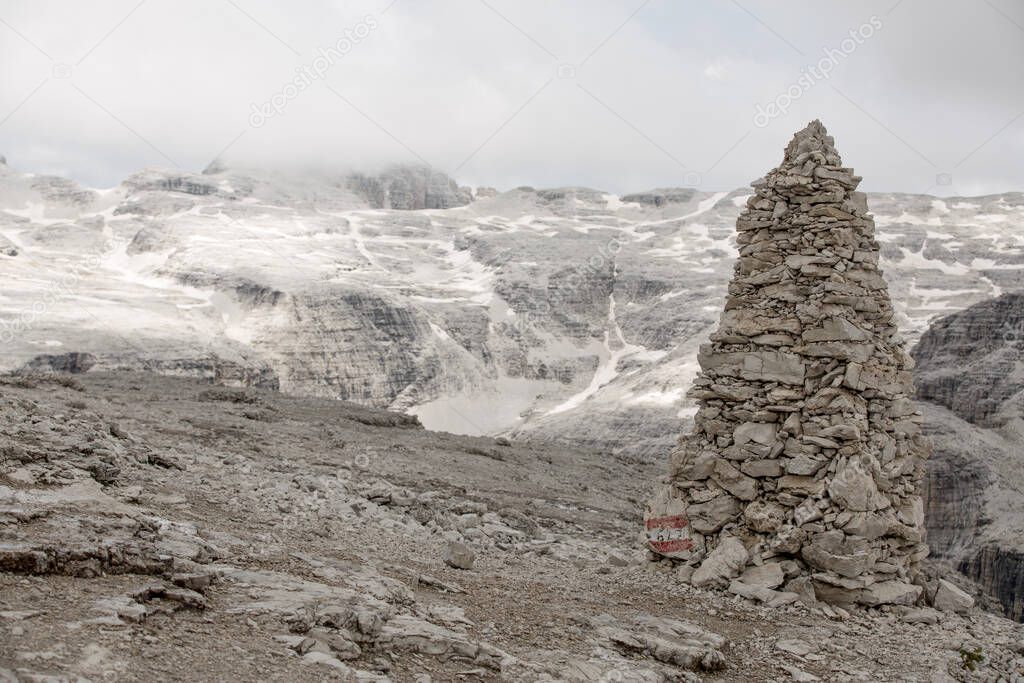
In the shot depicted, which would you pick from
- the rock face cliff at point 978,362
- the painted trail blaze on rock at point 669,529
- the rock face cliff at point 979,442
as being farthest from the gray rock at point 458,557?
the rock face cliff at point 978,362

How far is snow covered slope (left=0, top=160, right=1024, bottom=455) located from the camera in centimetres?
9788

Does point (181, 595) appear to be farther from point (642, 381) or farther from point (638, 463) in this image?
point (642, 381)

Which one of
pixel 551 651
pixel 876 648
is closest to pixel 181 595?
pixel 551 651

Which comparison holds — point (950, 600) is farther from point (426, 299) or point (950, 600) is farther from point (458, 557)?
point (426, 299)

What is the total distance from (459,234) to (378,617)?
18768 centimetres

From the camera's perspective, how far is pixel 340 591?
28.6ft

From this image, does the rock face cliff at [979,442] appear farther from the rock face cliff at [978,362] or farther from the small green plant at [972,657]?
the small green plant at [972,657]

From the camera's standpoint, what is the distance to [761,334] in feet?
41.7

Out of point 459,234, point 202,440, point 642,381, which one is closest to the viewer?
point 202,440

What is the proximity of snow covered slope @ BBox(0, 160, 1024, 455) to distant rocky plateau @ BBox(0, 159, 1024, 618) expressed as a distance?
1.44ft

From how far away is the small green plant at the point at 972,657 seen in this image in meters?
9.82

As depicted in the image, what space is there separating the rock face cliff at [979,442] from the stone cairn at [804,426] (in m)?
22.9

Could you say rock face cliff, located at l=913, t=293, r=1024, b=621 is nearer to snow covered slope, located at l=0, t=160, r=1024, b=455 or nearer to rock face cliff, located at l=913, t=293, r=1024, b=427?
rock face cliff, located at l=913, t=293, r=1024, b=427

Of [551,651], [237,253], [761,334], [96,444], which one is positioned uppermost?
[237,253]
